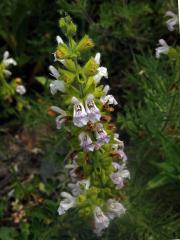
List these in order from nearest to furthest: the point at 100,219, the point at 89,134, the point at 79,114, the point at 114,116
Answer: the point at 79,114, the point at 89,134, the point at 100,219, the point at 114,116

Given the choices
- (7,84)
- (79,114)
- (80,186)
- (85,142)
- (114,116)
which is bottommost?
(114,116)

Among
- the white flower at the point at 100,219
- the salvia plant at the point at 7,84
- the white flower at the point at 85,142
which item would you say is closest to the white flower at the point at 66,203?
the white flower at the point at 100,219

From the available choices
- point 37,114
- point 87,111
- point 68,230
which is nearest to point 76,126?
point 87,111

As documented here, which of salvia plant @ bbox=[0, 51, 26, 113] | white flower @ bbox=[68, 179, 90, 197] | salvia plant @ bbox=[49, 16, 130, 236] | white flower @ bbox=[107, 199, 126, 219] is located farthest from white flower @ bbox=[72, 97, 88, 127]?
salvia plant @ bbox=[0, 51, 26, 113]

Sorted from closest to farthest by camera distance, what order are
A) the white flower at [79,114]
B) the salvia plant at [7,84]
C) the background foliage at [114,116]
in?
the white flower at [79,114] → the background foliage at [114,116] → the salvia plant at [7,84]

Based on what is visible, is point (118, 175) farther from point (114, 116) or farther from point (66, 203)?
point (114, 116)

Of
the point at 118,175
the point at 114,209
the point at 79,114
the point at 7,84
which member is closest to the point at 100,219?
the point at 114,209

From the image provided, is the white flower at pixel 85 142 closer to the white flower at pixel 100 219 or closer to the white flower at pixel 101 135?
the white flower at pixel 101 135
